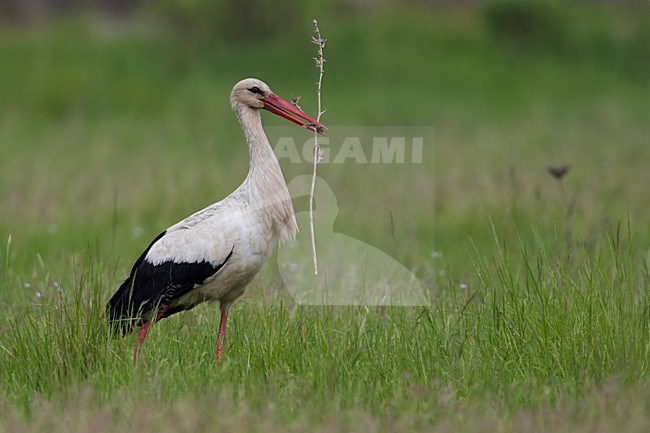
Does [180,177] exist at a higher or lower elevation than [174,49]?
lower

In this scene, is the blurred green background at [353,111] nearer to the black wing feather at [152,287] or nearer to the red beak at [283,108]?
the black wing feather at [152,287]

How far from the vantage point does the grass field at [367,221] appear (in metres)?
4.46

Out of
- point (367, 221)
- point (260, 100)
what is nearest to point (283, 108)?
point (260, 100)

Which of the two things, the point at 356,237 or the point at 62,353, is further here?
the point at 356,237

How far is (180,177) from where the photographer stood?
1060 cm

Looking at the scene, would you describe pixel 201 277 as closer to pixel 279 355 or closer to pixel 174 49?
pixel 279 355

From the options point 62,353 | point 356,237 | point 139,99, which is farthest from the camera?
point 139,99

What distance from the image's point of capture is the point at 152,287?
17.2 ft

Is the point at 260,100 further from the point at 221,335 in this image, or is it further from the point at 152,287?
the point at 221,335

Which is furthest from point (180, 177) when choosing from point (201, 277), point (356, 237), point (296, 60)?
point (296, 60)

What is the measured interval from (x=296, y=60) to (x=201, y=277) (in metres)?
13.4

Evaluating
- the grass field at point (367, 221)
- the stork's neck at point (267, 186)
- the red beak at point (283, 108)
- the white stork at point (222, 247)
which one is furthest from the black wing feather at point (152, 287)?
the red beak at point (283, 108)

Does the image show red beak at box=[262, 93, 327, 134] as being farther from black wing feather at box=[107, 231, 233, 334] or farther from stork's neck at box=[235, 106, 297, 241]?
black wing feather at box=[107, 231, 233, 334]

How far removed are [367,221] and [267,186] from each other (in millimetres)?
3913
